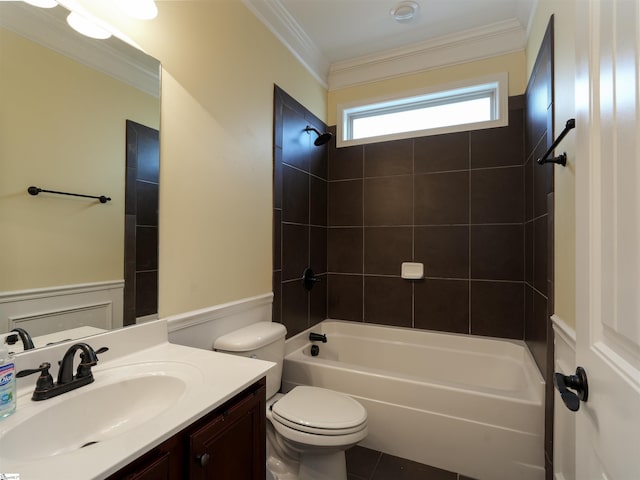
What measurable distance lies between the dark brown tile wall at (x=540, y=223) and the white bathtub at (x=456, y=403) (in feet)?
0.34

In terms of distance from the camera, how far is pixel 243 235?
1.82 meters

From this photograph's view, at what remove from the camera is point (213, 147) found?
1603mm

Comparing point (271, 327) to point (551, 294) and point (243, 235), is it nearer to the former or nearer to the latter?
point (243, 235)

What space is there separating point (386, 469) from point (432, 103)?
8.65ft

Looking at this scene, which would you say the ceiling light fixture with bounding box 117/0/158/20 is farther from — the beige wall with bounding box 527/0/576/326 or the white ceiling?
the beige wall with bounding box 527/0/576/326

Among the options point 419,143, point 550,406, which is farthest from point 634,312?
point 419,143

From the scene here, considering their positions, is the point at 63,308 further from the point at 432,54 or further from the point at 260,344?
the point at 432,54

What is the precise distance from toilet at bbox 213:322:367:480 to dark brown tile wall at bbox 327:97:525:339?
116 centimetres

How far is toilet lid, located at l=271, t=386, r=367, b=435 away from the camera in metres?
1.40

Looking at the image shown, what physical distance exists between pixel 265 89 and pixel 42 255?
154 centimetres

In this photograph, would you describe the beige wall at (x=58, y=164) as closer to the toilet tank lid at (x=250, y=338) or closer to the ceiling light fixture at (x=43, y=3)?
the ceiling light fixture at (x=43, y=3)

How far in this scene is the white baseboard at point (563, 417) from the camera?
1.19m

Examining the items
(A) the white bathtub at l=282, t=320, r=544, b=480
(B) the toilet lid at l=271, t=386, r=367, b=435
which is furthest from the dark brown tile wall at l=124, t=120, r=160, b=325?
(A) the white bathtub at l=282, t=320, r=544, b=480

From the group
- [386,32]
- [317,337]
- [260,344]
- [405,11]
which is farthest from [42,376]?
[386,32]
